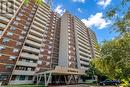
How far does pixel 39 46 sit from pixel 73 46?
20.7 m

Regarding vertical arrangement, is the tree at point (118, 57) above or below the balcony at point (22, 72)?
below

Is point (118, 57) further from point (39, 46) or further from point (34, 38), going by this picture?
point (39, 46)

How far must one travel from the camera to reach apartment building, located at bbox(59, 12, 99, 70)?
6725cm

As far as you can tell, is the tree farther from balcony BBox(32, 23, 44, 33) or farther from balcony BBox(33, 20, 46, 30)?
balcony BBox(33, 20, 46, 30)

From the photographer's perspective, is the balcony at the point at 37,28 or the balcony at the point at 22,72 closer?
the balcony at the point at 22,72

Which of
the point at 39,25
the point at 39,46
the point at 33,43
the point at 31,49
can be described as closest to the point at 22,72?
the point at 31,49

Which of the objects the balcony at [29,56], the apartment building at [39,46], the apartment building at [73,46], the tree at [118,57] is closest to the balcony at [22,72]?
the apartment building at [39,46]

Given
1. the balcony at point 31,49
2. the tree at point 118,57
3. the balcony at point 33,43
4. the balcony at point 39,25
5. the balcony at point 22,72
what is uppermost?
the balcony at point 39,25

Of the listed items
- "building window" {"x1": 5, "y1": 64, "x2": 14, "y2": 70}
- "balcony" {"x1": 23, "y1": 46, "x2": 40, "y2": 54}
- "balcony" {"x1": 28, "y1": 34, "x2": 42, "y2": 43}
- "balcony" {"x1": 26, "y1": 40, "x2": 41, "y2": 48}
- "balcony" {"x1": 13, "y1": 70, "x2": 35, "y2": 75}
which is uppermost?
"balcony" {"x1": 28, "y1": 34, "x2": 42, "y2": 43}

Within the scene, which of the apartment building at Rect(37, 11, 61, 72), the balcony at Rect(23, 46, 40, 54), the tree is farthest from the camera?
the apartment building at Rect(37, 11, 61, 72)

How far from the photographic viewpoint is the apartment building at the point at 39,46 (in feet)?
149

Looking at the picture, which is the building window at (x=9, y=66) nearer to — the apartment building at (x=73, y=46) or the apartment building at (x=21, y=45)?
the apartment building at (x=21, y=45)

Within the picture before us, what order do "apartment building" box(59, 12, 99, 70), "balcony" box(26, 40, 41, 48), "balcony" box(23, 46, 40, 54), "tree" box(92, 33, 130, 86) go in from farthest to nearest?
"apartment building" box(59, 12, 99, 70) → "balcony" box(26, 40, 41, 48) → "balcony" box(23, 46, 40, 54) → "tree" box(92, 33, 130, 86)

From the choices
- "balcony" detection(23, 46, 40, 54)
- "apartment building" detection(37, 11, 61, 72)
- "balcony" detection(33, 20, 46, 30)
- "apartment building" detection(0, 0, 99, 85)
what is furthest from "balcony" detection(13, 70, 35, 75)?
"balcony" detection(33, 20, 46, 30)
